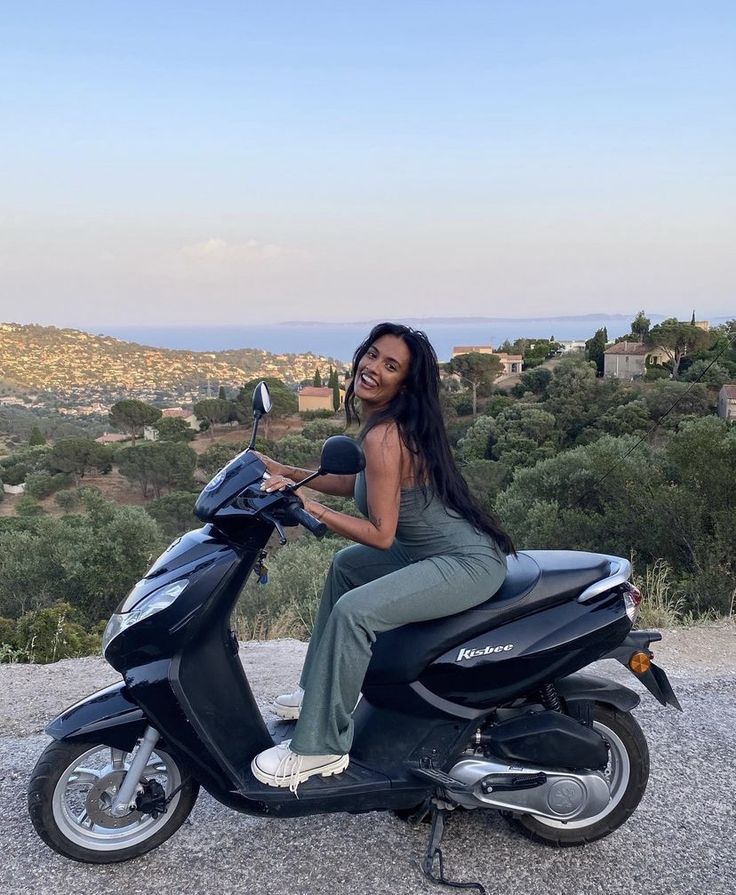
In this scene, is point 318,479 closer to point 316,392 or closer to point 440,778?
point 440,778

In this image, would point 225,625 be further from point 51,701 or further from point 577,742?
point 51,701

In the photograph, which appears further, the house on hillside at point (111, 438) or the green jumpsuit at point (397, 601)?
the house on hillside at point (111, 438)

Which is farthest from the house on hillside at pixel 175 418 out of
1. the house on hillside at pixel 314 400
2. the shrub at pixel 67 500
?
the shrub at pixel 67 500

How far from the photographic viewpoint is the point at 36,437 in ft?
159

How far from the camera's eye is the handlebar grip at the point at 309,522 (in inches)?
93.6

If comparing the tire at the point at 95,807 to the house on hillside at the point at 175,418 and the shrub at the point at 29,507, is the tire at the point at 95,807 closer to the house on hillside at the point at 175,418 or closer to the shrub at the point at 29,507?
the shrub at the point at 29,507

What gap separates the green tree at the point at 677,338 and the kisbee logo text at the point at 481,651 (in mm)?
41778

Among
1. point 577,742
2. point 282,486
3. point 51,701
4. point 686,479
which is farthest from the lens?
point 686,479

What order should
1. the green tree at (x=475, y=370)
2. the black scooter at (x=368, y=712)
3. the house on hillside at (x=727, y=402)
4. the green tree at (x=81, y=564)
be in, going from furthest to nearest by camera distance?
the green tree at (x=475, y=370)
the house on hillside at (x=727, y=402)
the green tree at (x=81, y=564)
the black scooter at (x=368, y=712)

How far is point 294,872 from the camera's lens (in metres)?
2.70

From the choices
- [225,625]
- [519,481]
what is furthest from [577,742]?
[519,481]

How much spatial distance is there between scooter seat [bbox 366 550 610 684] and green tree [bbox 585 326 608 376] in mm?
46105

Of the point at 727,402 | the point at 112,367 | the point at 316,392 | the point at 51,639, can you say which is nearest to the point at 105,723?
the point at 51,639

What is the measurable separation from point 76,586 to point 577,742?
726 inches
